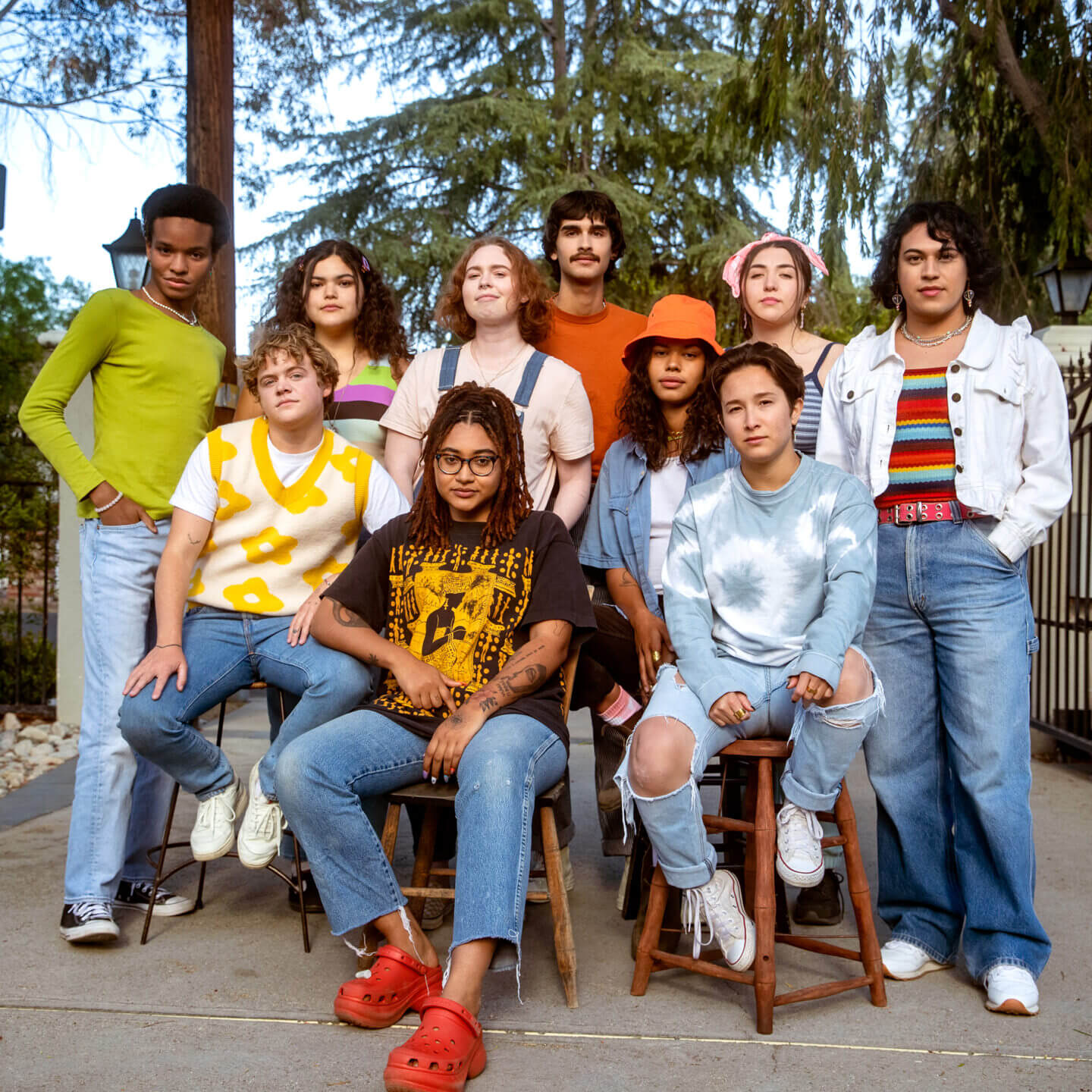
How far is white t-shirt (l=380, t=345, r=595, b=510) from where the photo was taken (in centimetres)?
357

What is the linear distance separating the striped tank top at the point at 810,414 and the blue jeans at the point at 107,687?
1.96 m

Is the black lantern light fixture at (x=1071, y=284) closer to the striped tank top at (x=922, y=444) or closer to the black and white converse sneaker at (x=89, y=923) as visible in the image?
the striped tank top at (x=922, y=444)

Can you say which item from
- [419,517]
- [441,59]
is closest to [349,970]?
[419,517]

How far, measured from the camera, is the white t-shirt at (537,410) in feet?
11.7

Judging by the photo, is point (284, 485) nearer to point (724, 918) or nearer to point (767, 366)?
point (767, 366)

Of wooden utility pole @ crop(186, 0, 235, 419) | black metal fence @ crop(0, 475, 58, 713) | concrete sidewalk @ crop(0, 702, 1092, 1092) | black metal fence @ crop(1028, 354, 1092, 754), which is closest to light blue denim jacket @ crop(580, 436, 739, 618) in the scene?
concrete sidewalk @ crop(0, 702, 1092, 1092)

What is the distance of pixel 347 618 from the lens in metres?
3.11

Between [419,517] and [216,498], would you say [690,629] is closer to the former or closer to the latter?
[419,517]

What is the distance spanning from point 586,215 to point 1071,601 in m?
3.24

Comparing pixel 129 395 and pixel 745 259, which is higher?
pixel 745 259

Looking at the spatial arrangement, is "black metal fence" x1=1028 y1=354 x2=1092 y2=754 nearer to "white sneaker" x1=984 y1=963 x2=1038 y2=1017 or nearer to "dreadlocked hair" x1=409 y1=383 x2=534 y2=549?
"white sneaker" x1=984 y1=963 x2=1038 y2=1017

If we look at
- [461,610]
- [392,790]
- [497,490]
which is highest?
[497,490]

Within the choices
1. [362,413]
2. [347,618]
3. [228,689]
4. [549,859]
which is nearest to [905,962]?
[549,859]

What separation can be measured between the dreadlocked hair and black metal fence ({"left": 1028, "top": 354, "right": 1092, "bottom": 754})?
10.8ft
